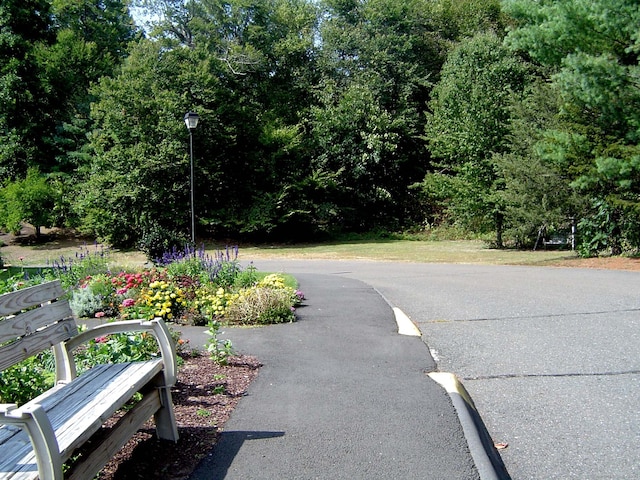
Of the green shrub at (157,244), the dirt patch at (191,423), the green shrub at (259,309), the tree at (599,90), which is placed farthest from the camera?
the green shrub at (157,244)

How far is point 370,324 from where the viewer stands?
27.7 ft

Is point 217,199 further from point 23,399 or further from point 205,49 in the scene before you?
point 23,399

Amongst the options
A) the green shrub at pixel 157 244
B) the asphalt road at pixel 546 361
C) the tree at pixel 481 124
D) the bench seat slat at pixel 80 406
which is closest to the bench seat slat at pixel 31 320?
the bench seat slat at pixel 80 406

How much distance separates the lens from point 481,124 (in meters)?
27.5

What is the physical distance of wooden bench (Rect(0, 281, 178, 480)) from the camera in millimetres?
2516

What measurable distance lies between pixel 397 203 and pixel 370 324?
93.3 feet

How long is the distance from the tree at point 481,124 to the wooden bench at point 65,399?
77.4ft

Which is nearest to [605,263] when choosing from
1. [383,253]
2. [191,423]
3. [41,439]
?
[383,253]

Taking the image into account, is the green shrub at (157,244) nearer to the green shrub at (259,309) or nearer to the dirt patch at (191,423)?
the green shrub at (259,309)

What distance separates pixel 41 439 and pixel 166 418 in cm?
161

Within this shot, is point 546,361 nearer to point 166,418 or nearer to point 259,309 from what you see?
point 259,309

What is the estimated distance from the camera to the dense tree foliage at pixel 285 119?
2722cm

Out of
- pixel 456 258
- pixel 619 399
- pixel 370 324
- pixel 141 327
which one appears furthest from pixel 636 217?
pixel 141 327

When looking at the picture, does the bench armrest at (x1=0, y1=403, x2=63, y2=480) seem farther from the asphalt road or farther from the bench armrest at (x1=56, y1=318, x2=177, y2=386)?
the asphalt road
